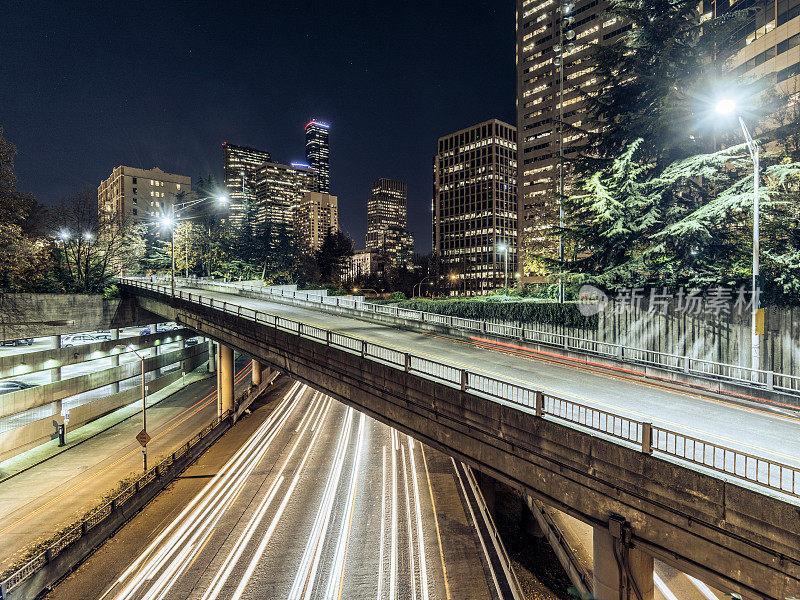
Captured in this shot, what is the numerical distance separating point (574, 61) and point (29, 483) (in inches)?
4783

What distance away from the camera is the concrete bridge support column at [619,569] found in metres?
8.03

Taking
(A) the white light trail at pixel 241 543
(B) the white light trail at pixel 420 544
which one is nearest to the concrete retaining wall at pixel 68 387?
(A) the white light trail at pixel 241 543

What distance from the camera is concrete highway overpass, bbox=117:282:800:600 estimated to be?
21.1ft

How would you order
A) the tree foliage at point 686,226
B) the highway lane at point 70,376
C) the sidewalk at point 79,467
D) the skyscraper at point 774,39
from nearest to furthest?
the tree foliage at point 686,226
the sidewalk at point 79,467
the highway lane at point 70,376
the skyscraper at point 774,39

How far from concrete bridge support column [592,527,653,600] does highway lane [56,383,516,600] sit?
537 centimetres

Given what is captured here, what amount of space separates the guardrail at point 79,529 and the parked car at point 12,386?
1482 centimetres

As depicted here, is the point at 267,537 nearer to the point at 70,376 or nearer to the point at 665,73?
the point at 665,73

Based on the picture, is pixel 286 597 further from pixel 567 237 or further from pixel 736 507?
pixel 567 237

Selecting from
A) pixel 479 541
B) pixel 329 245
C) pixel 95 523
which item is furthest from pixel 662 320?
pixel 329 245

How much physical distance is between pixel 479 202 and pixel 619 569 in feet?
465

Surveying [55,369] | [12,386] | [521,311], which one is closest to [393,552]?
[521,311]

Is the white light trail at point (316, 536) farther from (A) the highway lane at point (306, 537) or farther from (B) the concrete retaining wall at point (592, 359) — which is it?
(B) the concrete retaining wall at point (592, 359)

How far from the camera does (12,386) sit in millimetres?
26609

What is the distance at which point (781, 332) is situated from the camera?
44.3 feet
